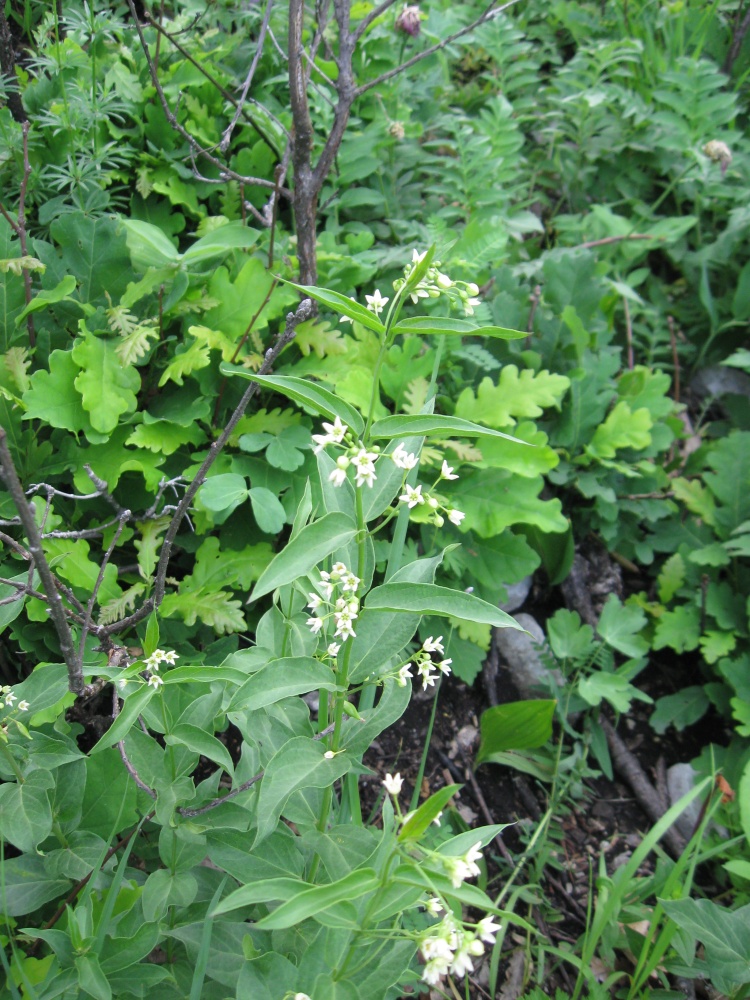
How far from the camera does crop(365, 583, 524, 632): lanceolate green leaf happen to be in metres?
1.04

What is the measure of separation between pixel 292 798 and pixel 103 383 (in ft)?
3.60

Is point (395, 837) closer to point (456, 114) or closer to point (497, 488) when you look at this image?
point (497, 488)

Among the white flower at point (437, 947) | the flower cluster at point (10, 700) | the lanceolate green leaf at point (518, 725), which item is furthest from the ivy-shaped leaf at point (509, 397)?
the white flower at point (437, 947)

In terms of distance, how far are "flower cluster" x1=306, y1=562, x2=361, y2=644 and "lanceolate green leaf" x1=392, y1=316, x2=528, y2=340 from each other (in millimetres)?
359

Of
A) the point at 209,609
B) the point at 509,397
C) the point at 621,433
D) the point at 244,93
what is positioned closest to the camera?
the point at 209,609

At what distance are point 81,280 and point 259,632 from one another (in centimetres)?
116

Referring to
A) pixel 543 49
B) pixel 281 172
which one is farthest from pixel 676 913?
pixel 543 49

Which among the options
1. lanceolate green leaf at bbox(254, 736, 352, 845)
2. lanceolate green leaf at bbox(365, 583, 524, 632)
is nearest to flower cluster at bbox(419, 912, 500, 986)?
lanceolate green leaf at bbox(254, 736, 352, 845)

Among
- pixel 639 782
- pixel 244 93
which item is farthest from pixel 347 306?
pixel 639 782

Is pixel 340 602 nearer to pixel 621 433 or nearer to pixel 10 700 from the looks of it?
pixel 10 700

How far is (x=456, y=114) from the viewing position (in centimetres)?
319

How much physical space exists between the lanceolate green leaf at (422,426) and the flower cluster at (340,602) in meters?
0.22

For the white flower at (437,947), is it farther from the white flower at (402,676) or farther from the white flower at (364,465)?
the white flower at (364,465)

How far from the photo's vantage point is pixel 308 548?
103cm
